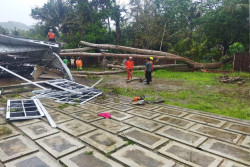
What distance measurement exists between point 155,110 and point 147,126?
1.23m

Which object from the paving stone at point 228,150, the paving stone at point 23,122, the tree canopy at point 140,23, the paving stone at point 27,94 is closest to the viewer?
the paving stone at point 228,150

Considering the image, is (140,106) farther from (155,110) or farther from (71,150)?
(71,150)

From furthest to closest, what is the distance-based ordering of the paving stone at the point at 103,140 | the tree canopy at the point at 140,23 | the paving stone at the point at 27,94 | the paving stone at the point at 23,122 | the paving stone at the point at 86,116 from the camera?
the tree canopy at the point at 140,23 → the paving stone at the point at 27,94 → the paving stone at the point at 86,116 → the paving stone at the point at 23,122 → the paving stone at the point at 103,140

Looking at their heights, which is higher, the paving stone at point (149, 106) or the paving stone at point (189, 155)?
the paving stone at point (149, 106)

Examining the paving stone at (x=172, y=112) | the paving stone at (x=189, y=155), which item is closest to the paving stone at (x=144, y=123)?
the paving stone at (x=189, y=155)

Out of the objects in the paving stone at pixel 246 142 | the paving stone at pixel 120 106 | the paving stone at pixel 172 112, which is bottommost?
the paving stone at pixel 246 142

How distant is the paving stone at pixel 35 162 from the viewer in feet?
8.43

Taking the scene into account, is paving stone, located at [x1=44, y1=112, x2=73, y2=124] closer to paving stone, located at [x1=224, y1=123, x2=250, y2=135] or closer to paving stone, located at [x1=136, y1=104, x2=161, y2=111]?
paving stone, located at [x1=136, y1=104, x2=161, y2=111]

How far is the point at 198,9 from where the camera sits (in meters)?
21.5

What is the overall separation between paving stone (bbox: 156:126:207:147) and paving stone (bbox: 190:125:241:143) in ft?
0.75

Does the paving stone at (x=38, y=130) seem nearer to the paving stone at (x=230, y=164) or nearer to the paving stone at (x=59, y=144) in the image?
the paving stone at (x=59, y=144)

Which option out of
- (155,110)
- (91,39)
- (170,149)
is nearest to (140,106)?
(155,110)

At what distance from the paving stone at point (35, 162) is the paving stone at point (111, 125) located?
131 cm

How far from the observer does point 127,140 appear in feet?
11.0
